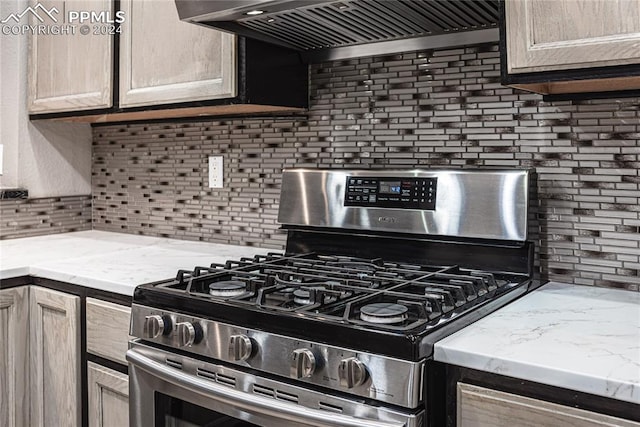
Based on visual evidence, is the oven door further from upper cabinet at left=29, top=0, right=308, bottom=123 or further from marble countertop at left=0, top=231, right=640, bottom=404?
upper cabinet at left=29, top=0, right=308, bottom=123

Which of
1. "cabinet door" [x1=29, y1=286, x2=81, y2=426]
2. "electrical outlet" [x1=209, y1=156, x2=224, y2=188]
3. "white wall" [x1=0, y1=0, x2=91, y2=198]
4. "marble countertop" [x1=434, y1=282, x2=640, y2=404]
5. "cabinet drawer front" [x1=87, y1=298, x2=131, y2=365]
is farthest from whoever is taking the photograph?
"white wall" [x1=0, y1=0, x2=91, y2=198]

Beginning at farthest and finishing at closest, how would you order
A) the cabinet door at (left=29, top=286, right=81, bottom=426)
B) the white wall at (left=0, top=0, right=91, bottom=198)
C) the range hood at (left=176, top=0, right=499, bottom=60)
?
the white wall at (left=0, top=0, right=91, bottom=198)
the cabinet door at (left=29, top=286, right=81, bottom=426)
the range hood at (left=176, top=0, right=499, bottom=60)

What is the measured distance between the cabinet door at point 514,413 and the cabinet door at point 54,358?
1154 mm

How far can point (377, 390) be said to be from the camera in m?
1.01

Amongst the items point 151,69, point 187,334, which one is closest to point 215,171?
point 151,69

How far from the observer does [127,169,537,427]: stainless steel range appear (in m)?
1.03

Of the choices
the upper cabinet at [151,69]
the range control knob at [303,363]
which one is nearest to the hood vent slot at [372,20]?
the upper cabinet at [151,69]

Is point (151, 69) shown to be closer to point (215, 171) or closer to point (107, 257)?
point (215, 171)

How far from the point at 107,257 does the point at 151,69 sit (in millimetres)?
640

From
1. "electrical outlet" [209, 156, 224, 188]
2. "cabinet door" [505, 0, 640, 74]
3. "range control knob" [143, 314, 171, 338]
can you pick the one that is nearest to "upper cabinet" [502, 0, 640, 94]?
"cabinet door" [505, 0, 640, 74]

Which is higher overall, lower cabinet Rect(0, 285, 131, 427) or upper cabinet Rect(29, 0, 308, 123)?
upper cabinet Rect(29, 0, 308, 123)

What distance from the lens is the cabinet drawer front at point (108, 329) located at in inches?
61.2

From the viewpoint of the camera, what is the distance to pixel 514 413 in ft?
3.09

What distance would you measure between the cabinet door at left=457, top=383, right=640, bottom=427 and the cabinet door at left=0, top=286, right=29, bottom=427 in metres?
1.39
